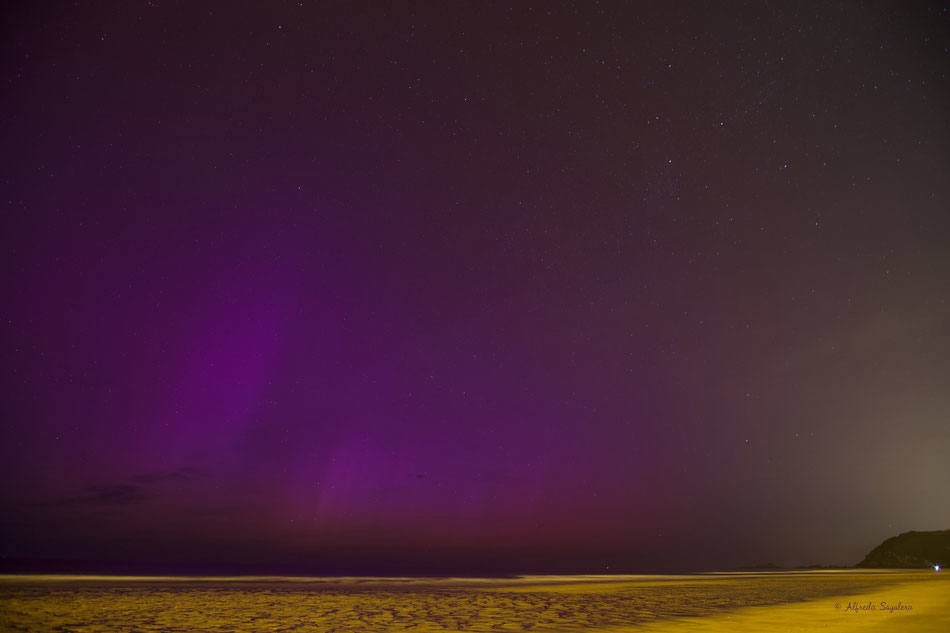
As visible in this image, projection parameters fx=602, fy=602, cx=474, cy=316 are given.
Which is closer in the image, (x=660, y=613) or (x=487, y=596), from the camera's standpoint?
(x=660, y=613)

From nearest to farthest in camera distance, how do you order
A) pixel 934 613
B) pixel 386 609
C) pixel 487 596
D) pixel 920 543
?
pixel 934 613, pixel 386 609, pixel 487 596, pixel 920 543

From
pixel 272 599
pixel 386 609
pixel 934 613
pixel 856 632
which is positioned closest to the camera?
pixel 856 632

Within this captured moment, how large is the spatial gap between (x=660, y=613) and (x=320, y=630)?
779 centimetres

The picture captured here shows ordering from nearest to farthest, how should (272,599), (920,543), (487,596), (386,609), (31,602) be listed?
(386,609) → (31,602) → (272,599) → (487,596) → (920,543)

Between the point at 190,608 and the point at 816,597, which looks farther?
the point at 816,597

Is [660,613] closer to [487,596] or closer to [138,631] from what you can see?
[487,596]

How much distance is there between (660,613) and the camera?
14.0 meters

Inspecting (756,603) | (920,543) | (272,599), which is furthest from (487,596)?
(920,543)

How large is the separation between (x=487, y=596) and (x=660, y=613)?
717 cm

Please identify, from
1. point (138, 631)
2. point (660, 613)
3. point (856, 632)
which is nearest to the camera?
point (856, 632)

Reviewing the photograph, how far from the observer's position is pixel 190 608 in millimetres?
15328

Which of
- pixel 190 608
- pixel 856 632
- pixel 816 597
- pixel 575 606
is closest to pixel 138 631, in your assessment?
pixel 190 608

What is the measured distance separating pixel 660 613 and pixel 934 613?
553 centimetres

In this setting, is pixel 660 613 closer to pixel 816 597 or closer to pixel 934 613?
pixel 934 613
